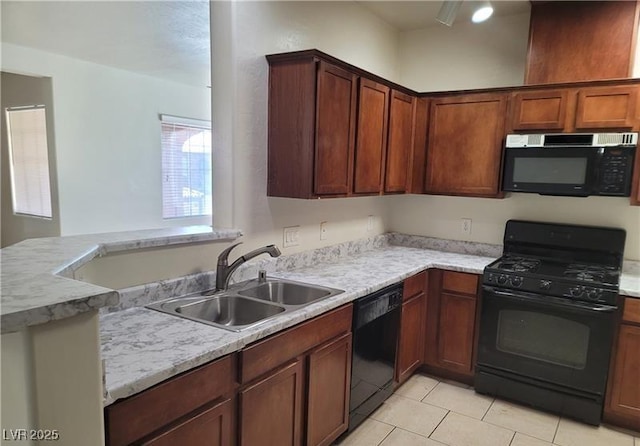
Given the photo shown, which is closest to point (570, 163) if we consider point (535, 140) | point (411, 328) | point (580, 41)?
point (535, 140)

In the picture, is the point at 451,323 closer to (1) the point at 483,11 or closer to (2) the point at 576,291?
(2) the point at 576,291

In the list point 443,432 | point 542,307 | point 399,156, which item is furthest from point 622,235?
point 443,432

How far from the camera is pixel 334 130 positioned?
2436 millimetres

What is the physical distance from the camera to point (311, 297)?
7.48ft

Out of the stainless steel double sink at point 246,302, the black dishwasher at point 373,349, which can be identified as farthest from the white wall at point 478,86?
the stainless steel double sink at point 246,302

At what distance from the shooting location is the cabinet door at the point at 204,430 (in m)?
1.28

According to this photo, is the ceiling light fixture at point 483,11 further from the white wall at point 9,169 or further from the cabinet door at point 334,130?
the white wall at point 9,169

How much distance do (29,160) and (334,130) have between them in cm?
414

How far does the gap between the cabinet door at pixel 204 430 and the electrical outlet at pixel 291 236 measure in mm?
1277

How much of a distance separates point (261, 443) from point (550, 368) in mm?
1983

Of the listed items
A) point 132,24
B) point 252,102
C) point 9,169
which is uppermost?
point 132,24

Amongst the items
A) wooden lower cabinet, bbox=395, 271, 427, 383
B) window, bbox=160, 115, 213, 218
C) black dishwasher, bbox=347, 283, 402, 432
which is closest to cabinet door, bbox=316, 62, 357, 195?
black dishwasher, bbox=347, 283, 402, 432

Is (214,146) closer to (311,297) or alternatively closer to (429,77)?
(311,297)

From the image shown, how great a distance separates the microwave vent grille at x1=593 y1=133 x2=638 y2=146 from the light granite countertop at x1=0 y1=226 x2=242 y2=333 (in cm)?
289
